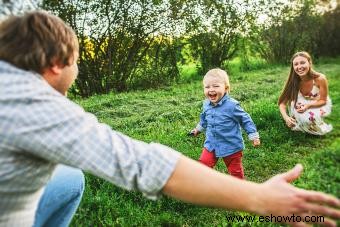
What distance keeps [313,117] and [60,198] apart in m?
5.21

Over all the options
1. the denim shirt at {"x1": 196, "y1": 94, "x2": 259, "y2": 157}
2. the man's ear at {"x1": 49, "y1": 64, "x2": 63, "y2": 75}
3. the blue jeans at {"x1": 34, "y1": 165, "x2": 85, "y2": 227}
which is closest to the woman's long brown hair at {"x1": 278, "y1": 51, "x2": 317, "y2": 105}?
the denim shirt at {"x1": 196, "y1": 94, "x2": 259, "y2": 157}

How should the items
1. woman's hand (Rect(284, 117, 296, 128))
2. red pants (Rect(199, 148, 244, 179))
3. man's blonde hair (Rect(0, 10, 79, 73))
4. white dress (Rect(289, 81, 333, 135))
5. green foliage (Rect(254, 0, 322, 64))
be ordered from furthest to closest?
green foliage (Rect(254, 0, 322, 64)) < white dress (Rect(289, 81, 333, 135)) < woman's hand (Rect(284, 117, 296, 128)) < red pants (Rect(199, 148, 244, 179)) < man's blonde hair (Rect(0, 10, 79, 73))

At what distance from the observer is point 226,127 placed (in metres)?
4.86

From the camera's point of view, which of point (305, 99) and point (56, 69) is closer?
point (56, 69)

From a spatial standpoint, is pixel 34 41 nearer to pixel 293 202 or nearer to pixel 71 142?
pixel 71 142

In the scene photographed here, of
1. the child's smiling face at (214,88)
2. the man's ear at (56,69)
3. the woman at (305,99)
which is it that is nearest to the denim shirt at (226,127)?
the child's smiling face at (214,88)

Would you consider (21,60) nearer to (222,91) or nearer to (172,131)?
(222,91)

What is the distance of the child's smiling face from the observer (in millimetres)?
4891

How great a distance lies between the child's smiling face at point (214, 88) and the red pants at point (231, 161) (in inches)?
24.6

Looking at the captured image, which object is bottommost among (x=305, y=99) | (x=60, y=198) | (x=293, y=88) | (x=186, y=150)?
(x=186, y=150)

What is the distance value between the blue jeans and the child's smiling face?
2.53 m

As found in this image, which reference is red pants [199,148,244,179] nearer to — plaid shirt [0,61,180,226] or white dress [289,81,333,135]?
white dress [289,81,333,135]

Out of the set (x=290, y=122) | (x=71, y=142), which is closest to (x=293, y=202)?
(x=71, y=142)

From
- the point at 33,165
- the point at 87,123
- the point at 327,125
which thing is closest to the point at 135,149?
the point at 87,123
